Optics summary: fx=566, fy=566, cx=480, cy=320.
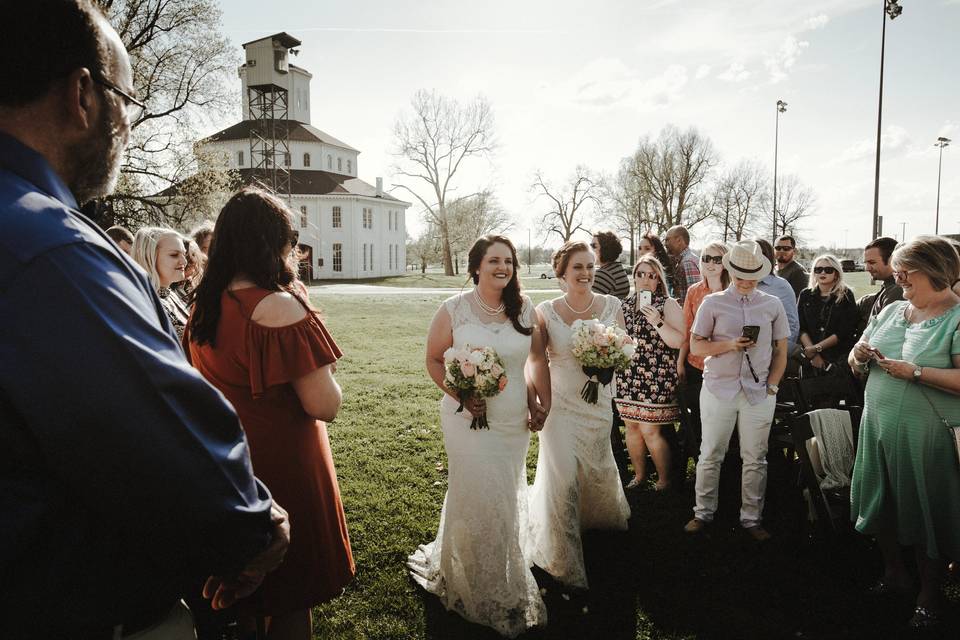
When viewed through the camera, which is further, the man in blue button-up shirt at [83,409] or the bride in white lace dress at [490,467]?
the bride in white lace dress at [490,467]

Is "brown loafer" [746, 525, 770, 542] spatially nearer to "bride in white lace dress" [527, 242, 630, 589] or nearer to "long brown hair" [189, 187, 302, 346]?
"bride in white lace dress" [527, 242, 630, 589]

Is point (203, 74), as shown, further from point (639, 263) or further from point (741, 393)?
point (741, 393)

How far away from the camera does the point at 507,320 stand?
15.1 feet

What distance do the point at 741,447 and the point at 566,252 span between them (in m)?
2.44

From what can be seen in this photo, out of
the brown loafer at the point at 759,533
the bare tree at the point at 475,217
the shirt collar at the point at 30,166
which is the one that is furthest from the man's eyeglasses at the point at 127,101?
the bare tree at the point at 475,217

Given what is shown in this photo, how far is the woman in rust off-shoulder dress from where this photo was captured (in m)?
2.68

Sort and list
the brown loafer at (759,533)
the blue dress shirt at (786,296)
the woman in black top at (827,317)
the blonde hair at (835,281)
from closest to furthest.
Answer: the brown loafer at (759,533)
the woman in black top at (827,317)
the blonde hair at (835,281)
the blue dress shirt at (786,296)

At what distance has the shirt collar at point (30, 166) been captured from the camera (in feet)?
3.96

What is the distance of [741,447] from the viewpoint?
17.3ft

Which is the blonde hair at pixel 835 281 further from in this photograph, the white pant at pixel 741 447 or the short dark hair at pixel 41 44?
the short dark hair at pixel 41 44

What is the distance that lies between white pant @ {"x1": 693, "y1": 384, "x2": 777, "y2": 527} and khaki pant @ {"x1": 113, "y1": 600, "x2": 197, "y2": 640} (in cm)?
475

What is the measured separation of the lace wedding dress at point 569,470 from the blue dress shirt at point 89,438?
3767mm

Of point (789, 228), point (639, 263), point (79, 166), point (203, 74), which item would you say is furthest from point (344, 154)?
point (79, 166)

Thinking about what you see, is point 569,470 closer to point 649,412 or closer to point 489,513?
Result: point 489,513
